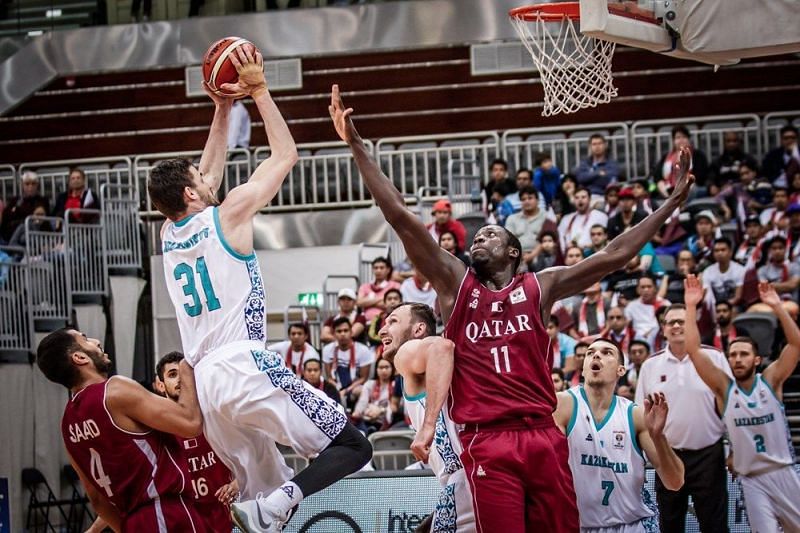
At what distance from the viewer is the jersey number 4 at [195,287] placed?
647 cm

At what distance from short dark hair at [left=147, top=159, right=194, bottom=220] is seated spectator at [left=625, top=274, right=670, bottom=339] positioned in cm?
753

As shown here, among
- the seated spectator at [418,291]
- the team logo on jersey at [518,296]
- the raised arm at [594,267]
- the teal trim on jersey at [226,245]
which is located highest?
the teal trim on jersey at [226,245]

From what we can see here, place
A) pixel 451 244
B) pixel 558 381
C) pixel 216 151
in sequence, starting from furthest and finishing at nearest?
pixel 451 244
pixel 558 381
pixel 216 151

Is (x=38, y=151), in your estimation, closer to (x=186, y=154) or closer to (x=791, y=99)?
(x=186, y=154)

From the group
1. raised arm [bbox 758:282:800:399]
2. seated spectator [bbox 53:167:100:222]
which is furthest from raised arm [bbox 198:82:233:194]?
→ seated spectator [bbox 53:167:100:222]

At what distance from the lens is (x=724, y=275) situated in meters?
13.9

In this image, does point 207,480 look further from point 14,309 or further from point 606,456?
point 14,309

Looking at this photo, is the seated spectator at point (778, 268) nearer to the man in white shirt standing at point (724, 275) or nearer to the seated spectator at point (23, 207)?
the man in white shirt standing at point (724, 275)

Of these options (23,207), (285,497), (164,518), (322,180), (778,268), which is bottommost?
(164,518)

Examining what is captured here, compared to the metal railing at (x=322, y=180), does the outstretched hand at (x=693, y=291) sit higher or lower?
lower

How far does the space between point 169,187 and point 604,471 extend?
325cm

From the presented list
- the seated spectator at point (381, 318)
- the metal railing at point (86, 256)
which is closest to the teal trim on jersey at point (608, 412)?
the seated spectator at point (381, 318)

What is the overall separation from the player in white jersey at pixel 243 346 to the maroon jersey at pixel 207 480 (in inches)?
27.9

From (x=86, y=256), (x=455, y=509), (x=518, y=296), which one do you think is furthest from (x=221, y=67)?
(x=86, y=256)
